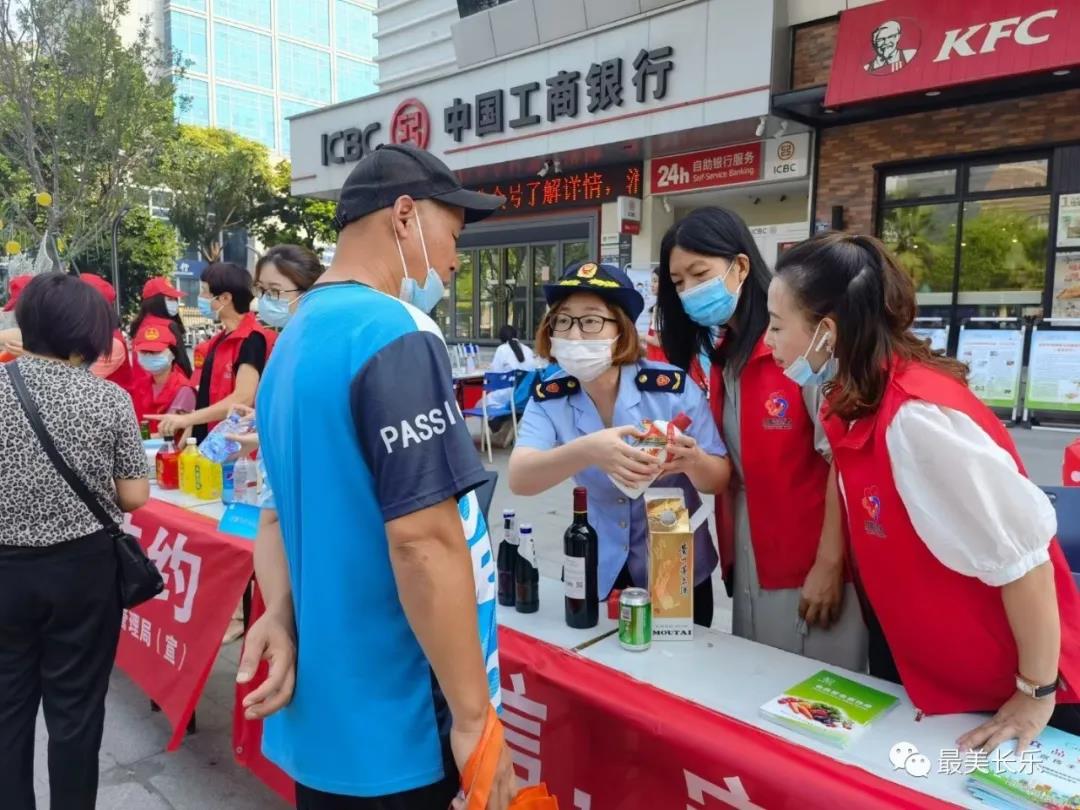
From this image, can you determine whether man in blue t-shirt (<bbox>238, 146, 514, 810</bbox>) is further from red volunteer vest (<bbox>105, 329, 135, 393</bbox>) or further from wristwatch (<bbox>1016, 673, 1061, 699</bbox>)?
red volunteer vest (<bbox>105, 329, 135, 393</bbox>)

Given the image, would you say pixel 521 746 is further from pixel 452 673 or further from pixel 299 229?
pixel 299 229

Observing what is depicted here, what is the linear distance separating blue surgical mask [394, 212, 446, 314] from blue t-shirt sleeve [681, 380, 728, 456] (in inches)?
32.4

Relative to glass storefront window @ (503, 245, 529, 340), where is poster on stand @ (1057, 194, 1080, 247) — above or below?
above

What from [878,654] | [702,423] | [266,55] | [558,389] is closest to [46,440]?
[558,389]

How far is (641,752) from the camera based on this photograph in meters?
1.48

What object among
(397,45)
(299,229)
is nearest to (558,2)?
(397,45)

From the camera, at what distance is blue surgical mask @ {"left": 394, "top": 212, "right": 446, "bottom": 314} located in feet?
4.12

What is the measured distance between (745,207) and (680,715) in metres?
10.9

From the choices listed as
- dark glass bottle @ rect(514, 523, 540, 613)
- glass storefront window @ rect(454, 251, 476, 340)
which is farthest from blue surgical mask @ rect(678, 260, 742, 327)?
glass storefront window @ rect(454, 251, 476, 340)

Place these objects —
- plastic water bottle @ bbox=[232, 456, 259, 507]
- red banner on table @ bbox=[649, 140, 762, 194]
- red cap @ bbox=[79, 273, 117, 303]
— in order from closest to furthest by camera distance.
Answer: red cap @ bbox=[79, 273, 117, 303] < plastic water bottle @ bbox=[232, 456, 259, 507] < red banner on table @ bbox=[649, 140, 762, 194]

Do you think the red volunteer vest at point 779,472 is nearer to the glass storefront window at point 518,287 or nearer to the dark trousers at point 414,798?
the dark trousers at point 414,798

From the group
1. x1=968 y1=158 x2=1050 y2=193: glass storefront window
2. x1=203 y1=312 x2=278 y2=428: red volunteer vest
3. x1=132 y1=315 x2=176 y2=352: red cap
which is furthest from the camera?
x1=968 y1=158 x2=1050 y2=193: glass storefront window

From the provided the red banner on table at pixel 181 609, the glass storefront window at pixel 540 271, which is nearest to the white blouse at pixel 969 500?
the red banner on table at pixel 181 609

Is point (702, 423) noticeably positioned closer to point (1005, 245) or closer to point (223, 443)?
point (223, 443)
